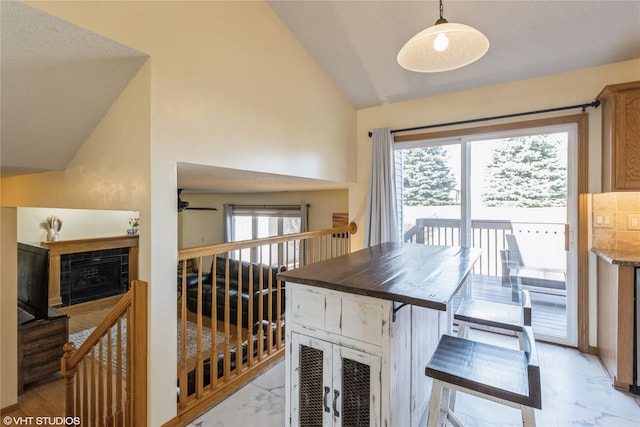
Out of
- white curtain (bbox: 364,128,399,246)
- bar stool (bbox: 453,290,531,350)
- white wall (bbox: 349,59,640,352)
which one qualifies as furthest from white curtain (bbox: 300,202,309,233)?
bar stool (bbox: 453,290,531,350)

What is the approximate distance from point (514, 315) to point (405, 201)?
193 cm

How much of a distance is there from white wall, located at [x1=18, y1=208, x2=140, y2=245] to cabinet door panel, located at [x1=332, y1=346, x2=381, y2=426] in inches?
161

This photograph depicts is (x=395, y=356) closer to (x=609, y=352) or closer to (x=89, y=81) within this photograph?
(x=89, y=81)

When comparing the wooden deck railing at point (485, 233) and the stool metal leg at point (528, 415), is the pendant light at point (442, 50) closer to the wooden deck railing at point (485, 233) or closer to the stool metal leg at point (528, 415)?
the stool metal leg at point (528, 415)

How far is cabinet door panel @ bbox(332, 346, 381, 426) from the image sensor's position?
1.23m

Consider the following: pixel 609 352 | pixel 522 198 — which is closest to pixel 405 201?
pixel 522 198

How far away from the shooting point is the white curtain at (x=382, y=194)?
3.36 metres

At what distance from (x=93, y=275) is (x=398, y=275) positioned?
5697mm

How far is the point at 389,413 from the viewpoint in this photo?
120 centimetres

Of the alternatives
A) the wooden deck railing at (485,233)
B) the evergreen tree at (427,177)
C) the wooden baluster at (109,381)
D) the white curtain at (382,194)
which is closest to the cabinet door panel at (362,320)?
the wooden baluster at (109,381)

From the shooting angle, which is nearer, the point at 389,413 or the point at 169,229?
the point at 389,413

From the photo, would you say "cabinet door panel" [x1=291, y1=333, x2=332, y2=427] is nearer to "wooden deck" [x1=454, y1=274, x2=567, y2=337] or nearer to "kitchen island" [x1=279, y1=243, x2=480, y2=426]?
"kitchen island" [x1=279, y1=243, x2=480, y2=426]

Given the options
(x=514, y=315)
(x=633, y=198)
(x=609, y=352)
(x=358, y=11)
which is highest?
(x=358, y=11)

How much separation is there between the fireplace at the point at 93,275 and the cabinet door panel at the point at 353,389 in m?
5.38
